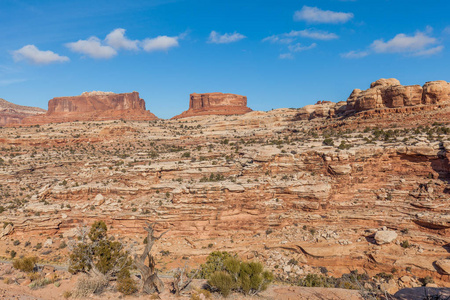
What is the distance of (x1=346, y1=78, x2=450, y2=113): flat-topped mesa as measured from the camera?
30.2m

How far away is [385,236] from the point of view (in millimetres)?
16875

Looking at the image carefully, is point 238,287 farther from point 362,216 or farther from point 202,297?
point 362,216

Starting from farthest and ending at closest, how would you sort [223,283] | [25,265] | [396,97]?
1. [396,97]
2. [25,265]
3. [223,283]

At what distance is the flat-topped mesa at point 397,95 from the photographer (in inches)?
1190

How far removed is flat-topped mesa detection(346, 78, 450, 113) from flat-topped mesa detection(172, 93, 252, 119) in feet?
184

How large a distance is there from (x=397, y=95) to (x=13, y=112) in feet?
564

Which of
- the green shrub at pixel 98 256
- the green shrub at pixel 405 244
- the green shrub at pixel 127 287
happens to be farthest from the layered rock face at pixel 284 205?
the green shrub at pixel 127 287

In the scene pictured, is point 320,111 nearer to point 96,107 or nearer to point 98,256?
point 98,256

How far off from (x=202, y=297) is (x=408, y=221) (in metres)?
15.6

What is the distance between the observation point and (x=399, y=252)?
16.4 m

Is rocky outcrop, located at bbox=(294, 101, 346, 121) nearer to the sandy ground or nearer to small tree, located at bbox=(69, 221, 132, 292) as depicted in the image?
the sandy ground

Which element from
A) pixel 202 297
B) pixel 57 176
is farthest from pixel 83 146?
pixel 202 297

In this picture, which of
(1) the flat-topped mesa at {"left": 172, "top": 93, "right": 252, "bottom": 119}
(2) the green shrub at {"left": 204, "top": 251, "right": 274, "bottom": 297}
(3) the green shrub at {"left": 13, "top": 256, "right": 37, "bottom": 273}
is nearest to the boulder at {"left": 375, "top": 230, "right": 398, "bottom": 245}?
(2) the green shrub at {"left": 204, "top": 251, "right": 274, "bottom": 297}

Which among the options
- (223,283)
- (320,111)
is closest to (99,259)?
(223,283)
